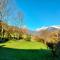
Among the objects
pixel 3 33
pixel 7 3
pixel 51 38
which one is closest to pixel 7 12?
pixel 7 3

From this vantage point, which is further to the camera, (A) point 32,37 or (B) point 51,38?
(A) point 32,37

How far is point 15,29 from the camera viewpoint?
38406mm

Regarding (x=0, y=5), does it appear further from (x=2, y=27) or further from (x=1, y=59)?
(x=1, y=59)

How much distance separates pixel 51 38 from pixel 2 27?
23449 millimetres

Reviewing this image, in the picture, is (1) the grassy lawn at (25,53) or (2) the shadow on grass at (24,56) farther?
(1) the grassy lawn at (25,53)

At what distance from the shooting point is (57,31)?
980 centimetres

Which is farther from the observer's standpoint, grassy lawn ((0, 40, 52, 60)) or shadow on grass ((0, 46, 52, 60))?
grassy lawn ((0, 40, 52, 60))

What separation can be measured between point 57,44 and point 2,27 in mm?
24605

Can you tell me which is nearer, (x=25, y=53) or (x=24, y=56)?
(x=24, y=56)

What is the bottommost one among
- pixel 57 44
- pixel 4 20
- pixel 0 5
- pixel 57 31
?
pixel 57 44

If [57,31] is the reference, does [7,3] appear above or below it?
above

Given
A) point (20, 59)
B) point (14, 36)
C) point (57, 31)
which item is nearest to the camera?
point (57, 31)

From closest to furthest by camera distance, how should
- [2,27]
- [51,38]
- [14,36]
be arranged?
1. [51,38]
2. [2,27]
3. [14,36]

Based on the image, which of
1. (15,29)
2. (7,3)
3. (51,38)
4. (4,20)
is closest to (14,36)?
(15,29)
